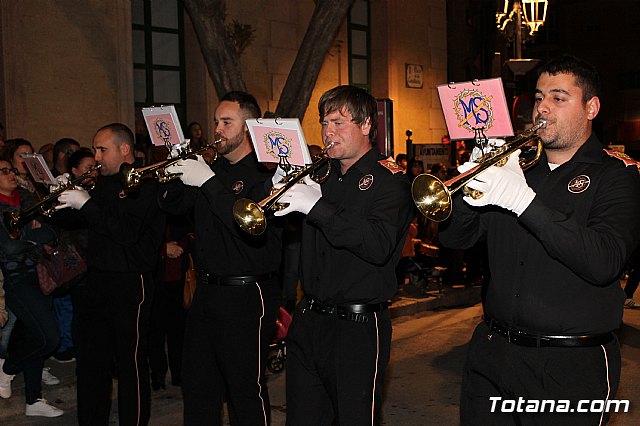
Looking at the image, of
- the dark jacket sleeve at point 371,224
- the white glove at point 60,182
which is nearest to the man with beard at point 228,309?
the dark jacket sleeve at point 371,224

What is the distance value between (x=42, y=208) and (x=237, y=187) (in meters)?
1.56

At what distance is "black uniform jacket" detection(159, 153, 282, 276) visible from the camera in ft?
15.5

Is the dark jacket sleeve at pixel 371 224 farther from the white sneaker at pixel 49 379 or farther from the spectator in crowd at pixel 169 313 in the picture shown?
the white sneaker at pixel 49 379

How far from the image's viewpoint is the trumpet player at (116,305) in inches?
206

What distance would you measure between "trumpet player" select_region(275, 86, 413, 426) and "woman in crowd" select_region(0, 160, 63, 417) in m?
2.82

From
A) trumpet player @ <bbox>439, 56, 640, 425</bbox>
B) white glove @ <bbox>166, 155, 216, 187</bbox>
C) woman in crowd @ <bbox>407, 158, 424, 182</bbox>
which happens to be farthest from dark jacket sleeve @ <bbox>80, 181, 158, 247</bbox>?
woman in crowd @ <bbox>407, 158, 424, 182</bbox>

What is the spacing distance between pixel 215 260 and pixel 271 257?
34 cm

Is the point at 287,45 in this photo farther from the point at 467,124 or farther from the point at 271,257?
the point at 467,124

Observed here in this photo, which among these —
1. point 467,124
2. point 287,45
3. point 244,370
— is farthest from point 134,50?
point 467,124

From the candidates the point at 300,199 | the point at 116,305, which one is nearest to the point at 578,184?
the point at 300,199

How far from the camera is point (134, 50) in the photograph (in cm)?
1335

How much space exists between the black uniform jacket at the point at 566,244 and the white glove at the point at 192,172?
5.54 ft

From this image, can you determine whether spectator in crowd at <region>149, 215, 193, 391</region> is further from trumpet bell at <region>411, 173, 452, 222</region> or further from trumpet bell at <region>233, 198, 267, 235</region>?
trumpet bell at <region>411, 173, 452, 222</region>

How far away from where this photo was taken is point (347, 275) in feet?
13.5
